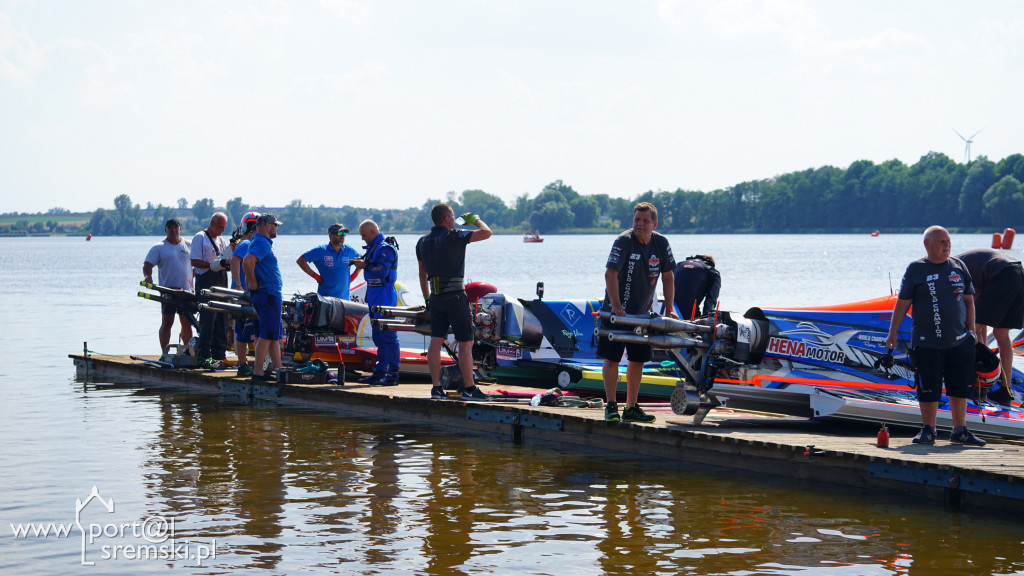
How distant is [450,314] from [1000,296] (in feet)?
16.3

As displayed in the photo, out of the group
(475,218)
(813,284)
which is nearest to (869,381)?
(475,218)

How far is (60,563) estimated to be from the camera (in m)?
7.10

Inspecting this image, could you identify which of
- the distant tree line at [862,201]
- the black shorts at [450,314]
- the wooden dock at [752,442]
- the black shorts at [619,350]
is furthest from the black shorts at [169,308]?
the distant tree line at [862,201]

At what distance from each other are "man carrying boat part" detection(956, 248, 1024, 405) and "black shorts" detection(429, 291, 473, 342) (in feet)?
14.8

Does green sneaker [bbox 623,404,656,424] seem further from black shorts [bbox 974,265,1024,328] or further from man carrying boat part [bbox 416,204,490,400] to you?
black shorts [bbox 974,265,1024,328]

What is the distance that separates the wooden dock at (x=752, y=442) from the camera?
8.03 meters

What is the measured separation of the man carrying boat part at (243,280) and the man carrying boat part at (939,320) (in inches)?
278

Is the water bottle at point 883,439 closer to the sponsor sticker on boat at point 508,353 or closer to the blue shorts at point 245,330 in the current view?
the sponsor sticker on boat at point 508,353

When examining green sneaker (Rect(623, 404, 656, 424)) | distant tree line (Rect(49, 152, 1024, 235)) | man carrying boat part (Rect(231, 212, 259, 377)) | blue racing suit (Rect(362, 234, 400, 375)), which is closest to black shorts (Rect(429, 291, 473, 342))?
blue racing suit (Rect(362, 234, 400, 375))

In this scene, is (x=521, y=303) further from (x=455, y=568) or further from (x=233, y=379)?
(x=455, y=568)

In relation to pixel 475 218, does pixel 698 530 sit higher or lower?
lower

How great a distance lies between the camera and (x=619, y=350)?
9.73 m

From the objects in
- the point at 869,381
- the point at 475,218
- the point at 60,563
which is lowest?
the point at 60,563

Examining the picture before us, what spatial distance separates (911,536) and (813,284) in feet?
144
